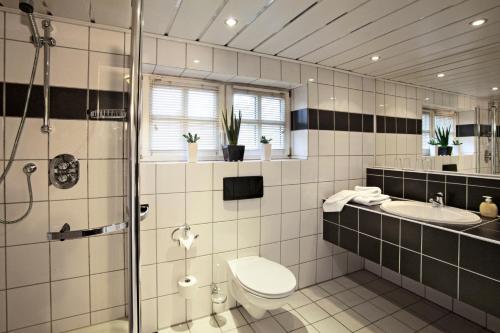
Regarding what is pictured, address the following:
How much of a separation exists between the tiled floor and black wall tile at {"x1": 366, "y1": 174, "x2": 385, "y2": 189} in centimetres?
96

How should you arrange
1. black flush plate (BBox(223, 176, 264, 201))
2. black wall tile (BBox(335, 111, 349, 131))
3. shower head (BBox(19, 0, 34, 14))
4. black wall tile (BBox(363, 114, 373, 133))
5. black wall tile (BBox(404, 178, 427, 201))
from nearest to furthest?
1. shower head (BBox(19, 0, 34, 14))
2. black flush plate (BBox(223, 176, 264, 201))
3. black wall tile (BBox(404, 178, 427, 201))
4. black wall tile (BBox(335, 111, 349, 131))
5. black wall tile (BBox(363, 114, 373, 133))

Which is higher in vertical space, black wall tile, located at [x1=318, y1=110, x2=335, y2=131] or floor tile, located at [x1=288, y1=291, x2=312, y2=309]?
black wall tile, located at [x1=318, y1=110, x2=335, y2=131]

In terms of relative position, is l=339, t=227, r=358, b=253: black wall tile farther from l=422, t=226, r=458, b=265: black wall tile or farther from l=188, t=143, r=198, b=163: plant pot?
l=188, t=143, r=198, b=163: plant pot

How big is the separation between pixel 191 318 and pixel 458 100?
270cm

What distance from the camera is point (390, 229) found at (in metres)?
1.79

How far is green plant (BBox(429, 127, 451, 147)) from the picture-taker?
6.86ft

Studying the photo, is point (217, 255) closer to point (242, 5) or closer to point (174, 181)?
point (174, 181)

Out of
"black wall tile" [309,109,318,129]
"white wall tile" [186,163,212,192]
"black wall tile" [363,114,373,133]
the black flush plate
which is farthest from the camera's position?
"black wall tile" [363,114,373,133]

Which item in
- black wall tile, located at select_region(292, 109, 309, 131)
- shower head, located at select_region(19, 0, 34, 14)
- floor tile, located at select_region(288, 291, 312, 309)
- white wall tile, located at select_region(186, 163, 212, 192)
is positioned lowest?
floor tile, located at select_region(288, 291, 312, 309)

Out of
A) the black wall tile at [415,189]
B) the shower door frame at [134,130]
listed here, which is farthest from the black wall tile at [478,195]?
the shower door frame at [134,130]

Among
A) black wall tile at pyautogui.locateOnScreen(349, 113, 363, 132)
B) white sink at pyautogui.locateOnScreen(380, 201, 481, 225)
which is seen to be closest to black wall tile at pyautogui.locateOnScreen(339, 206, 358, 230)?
white sink at pyautogui.locateOnScreen(380, 201, 481, 225)

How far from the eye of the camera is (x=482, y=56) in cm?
183

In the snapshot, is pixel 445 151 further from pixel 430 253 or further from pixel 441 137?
pixel 430 253

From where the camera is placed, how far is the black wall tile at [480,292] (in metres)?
1.25
